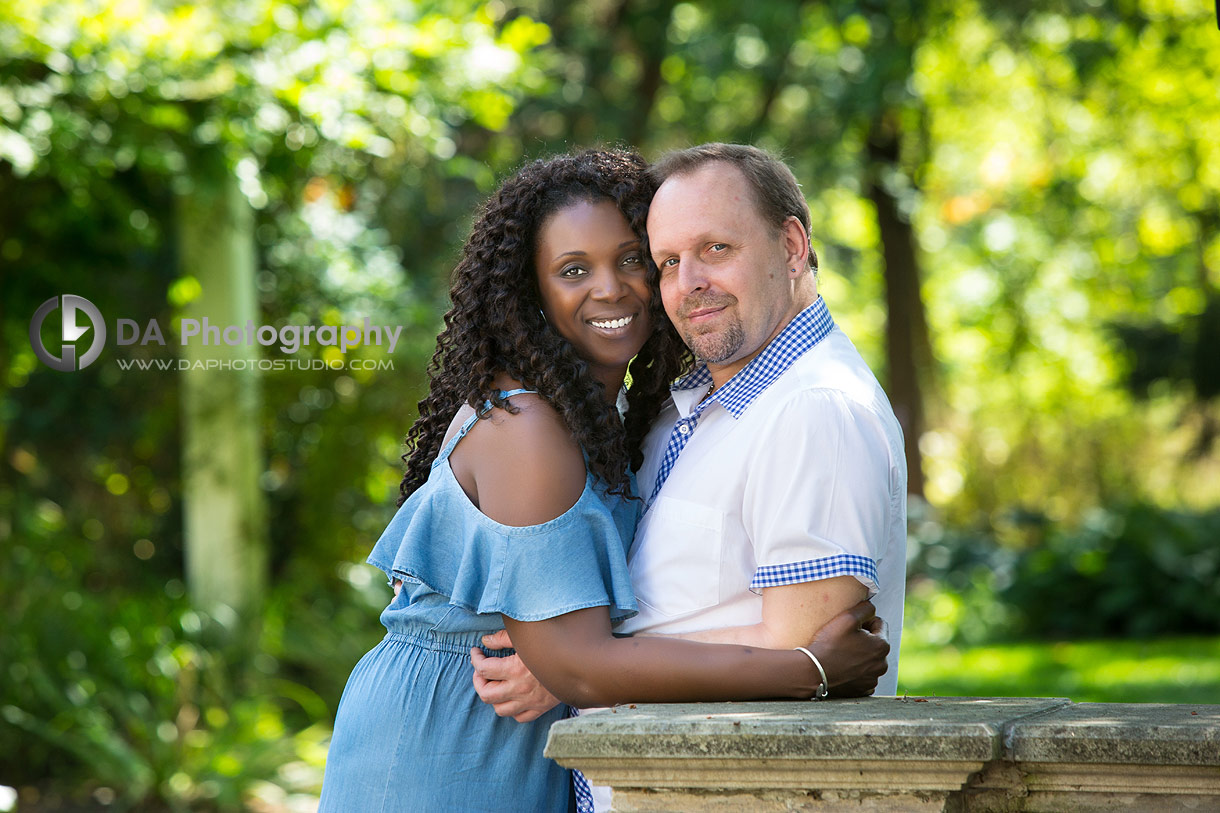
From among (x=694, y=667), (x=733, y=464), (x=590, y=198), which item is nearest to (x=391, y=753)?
(x=694, y=667)

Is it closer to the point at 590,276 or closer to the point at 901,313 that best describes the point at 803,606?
the point at 590,276

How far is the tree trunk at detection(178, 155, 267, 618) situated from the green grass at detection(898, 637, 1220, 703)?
3875mm

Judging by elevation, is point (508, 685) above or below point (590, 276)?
below

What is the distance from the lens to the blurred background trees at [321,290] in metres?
5.73

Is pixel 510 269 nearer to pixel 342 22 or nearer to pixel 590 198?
pixel 590 198

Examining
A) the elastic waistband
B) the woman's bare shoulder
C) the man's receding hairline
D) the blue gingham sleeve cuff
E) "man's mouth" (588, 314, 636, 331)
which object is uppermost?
the man's receding hairline

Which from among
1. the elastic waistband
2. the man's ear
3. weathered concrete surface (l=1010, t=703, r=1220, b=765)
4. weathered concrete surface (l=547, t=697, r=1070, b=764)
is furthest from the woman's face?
weathered concrete surface (l=1010, t=703, r=1220, b=765)

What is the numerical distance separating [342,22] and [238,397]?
2103 millimetres

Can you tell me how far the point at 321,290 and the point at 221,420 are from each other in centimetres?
113

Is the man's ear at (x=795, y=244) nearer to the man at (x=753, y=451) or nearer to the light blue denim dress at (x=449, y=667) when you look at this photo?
the man at (x=753, y=451)

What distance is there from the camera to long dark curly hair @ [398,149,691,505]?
8.29 ft

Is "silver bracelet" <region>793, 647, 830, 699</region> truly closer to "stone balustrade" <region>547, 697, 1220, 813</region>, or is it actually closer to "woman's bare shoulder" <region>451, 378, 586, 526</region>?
"stone balustrade" <region>547, 697, 1220, 813</region>

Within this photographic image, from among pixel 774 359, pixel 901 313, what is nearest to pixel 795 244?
pixel 774 359

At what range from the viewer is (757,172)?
8.75ft
